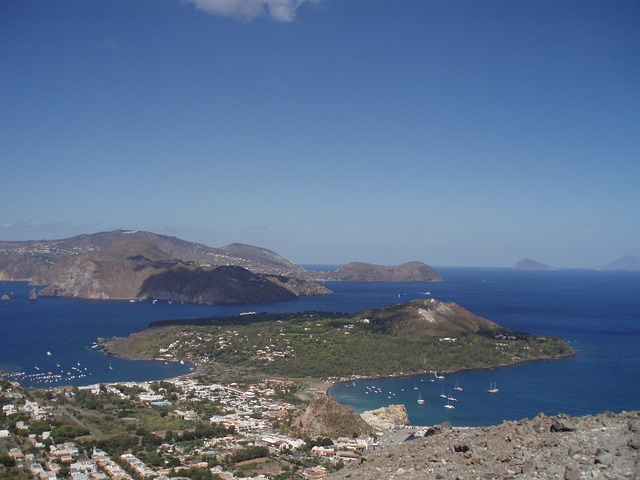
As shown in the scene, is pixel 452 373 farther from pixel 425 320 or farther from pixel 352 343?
pixel 425 320

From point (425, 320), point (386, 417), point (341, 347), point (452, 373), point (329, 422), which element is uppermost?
point (425, 320)

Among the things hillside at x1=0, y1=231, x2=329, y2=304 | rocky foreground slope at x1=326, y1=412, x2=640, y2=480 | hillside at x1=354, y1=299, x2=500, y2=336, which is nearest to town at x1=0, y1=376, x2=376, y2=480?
rocky foreground slope at x1=326, y1=412, x2=640, y2=480

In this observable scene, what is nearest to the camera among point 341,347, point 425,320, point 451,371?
point 451,371

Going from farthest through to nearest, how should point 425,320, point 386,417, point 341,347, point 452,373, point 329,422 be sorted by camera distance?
point 425,320, point 341,347, point 452,373, point 386,417, point 329,422

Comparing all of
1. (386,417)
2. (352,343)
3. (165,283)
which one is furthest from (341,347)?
(165,283)

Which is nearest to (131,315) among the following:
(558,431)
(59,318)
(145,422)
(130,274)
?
(59,318)

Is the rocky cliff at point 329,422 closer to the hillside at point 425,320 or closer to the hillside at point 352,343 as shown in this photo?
the hillside at point 352,343

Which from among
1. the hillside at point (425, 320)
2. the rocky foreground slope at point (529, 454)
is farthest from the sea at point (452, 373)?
the rocky foreground slope at point (529, 454)

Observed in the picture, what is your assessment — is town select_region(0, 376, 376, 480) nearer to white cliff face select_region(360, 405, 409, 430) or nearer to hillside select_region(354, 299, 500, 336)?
white cliff face select_region(360, 405, 409, 430)

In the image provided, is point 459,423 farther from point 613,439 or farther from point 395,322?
point 395,322
